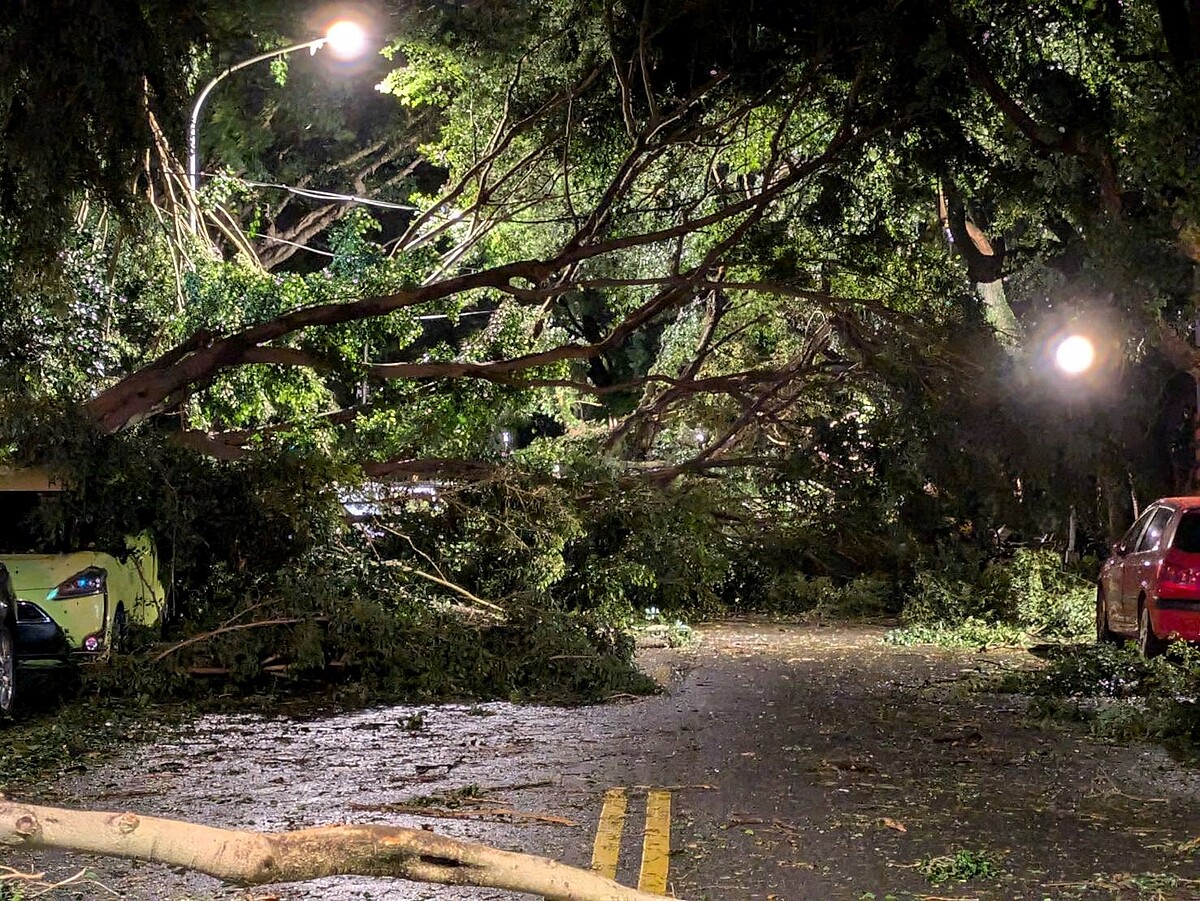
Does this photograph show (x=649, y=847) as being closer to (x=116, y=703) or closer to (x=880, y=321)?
(x=116, y=703)

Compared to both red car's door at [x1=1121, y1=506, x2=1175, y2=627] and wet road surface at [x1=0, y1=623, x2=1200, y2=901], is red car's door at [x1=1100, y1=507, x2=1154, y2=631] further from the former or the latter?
wet road surface at [x1=0, y1=623, x2=1200, y2=901]

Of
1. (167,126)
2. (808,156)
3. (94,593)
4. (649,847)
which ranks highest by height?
(808,156)

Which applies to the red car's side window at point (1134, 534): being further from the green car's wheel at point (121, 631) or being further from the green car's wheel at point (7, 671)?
the green car's wheel at point (7, 671)

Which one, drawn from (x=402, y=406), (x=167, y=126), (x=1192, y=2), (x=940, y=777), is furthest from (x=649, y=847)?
(x=402, y=406)

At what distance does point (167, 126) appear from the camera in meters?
13.8

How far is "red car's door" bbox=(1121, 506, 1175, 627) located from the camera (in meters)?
15.0

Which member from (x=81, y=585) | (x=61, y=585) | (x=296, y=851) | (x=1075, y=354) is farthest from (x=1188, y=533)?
(x=296, y=851)

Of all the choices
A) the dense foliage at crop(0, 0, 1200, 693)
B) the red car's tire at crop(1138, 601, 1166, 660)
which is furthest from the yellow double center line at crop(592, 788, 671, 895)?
the red car's tire at crop(1138, 601, 1166, 660)

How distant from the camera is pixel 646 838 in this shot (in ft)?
24.7

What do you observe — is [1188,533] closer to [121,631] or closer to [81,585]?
[121,631]

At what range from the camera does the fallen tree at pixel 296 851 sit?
185 inches

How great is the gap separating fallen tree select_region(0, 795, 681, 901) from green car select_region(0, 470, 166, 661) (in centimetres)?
851

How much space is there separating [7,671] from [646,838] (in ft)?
22.3

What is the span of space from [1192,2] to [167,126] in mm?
9537
